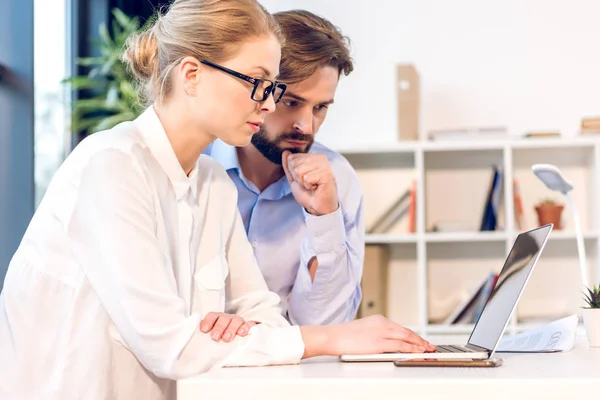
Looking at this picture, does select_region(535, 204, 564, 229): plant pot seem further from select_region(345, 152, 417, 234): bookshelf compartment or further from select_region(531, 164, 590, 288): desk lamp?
select_region(531, 164, 590, 288): desk lamp

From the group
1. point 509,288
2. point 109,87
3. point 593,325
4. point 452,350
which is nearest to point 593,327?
point 593,325

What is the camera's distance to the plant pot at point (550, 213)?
12.1ft

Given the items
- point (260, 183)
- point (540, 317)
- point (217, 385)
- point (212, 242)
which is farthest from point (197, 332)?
point (540, 317)

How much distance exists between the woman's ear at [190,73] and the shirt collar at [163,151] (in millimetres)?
80

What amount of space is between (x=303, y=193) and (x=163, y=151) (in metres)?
0.51

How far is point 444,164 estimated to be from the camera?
13.0 ft

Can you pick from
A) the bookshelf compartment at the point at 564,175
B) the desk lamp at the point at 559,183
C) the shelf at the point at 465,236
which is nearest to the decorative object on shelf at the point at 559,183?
the desk lamp at the point at 559,183

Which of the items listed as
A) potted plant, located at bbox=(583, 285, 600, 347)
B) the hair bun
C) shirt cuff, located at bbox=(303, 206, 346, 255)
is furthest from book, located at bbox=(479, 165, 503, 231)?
the hair bun

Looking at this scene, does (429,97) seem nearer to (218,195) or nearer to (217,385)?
(218,195)

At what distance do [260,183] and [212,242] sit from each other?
57 cm

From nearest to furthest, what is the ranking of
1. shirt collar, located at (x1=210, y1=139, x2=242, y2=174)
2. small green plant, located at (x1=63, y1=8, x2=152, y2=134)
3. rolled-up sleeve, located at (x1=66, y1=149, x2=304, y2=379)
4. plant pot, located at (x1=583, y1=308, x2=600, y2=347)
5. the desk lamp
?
rolled-up sleeve, located at (x1=66, y1=149, x2=304, y2=379), plant pot, located at (x1=583, y1=308, x2=600, y2=347), the desk lamp, shirt collar, located at (x1=210, y1=139, x2=242, y2=174), small green plant, located at (x1=63, y1=8, x2=152, y2=134)

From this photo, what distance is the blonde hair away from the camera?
147 cm

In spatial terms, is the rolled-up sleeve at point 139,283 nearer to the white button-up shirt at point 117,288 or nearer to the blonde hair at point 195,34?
the white button-up shirt at point 117,288

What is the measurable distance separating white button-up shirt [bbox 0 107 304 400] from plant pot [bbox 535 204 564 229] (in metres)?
A: 2.50
